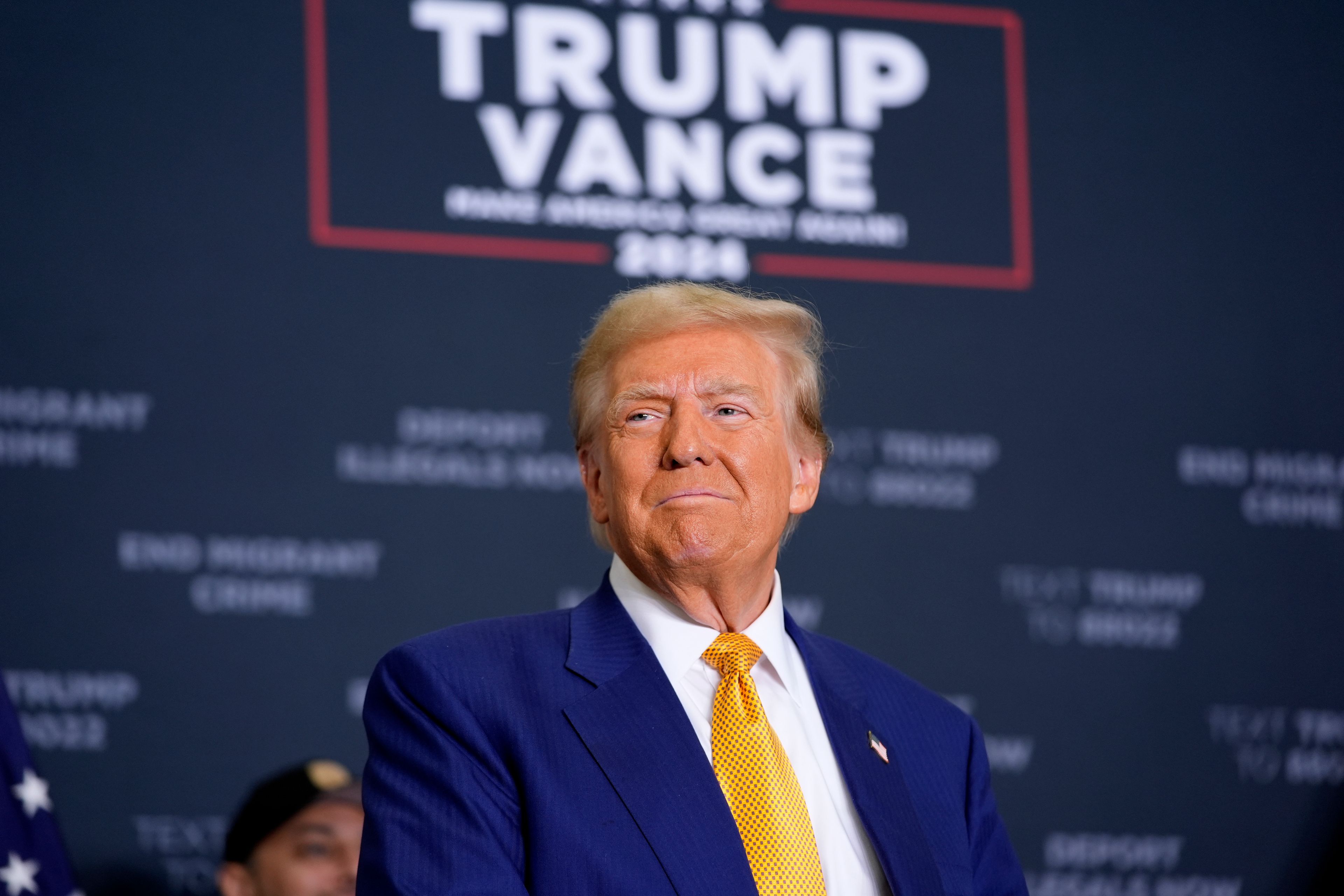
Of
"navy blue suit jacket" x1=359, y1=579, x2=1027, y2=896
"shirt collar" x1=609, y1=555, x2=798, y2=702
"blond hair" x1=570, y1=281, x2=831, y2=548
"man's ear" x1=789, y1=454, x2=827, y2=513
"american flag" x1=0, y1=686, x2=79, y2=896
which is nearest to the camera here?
"navy blue suit jacket" x1=359, y1=579, x2=1027, y2=896

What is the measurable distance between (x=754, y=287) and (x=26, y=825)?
1.91m

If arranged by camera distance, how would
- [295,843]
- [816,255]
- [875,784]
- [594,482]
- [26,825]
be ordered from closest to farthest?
[875,784] → [594,482] → [26,825] → [295,843] → [816,255]

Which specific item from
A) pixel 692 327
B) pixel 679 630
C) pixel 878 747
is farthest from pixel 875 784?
pixel 692 327

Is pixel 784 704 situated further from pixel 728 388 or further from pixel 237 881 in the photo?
pixel 237 881

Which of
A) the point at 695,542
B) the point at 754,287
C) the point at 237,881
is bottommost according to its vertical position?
the point at 237,881

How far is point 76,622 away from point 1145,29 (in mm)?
3053

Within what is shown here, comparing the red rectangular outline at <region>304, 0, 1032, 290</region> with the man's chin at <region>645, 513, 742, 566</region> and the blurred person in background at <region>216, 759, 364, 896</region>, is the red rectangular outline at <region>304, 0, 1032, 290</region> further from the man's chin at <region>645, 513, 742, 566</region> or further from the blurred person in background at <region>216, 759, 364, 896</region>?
the man's chin at <region>645, 513, 742, 566</region>

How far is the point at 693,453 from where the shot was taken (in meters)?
1.92

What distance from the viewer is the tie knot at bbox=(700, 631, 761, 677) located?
1.88 metres

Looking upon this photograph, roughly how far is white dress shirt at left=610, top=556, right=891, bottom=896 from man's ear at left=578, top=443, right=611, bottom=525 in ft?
0.23

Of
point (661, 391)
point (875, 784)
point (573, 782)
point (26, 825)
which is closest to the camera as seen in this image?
point (573, 782)

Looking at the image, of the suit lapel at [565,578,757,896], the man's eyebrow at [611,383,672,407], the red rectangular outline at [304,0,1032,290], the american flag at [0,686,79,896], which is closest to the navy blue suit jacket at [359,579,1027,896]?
the suit lapel at [565,578,757,896]

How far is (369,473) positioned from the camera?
3.30m

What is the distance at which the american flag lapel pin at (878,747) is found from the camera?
192 centimetres
